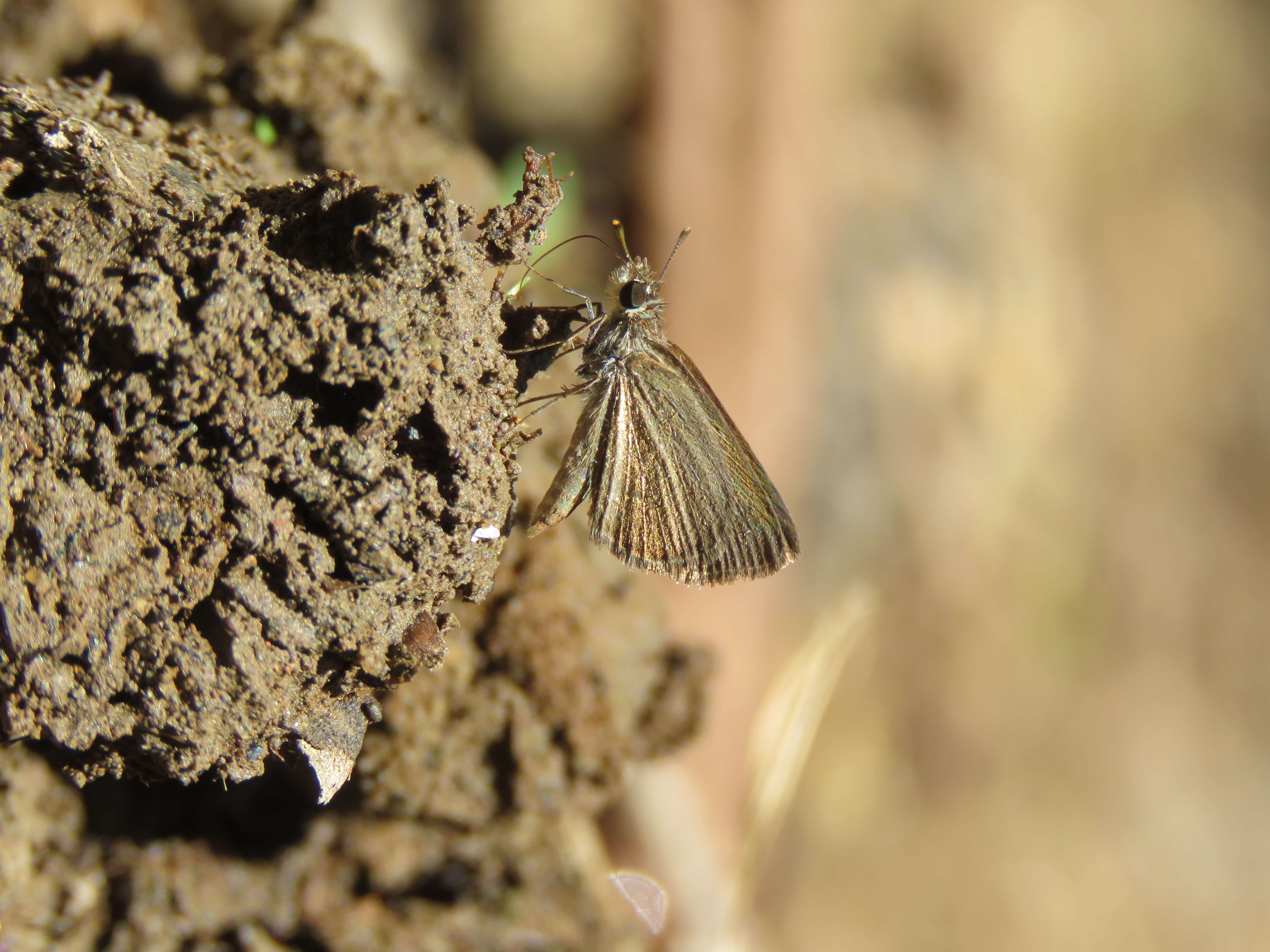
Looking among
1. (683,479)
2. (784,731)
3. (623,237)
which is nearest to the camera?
(683,479)

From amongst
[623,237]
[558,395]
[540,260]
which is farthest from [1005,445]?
[558,395]

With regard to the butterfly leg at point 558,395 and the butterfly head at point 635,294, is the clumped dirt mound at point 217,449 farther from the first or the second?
the butterfly head at point 635,294

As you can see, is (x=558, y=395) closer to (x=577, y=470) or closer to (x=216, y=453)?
(x=577, y=470)

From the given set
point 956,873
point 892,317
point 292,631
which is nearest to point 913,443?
point 892,317

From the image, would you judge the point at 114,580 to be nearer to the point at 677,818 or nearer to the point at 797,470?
the point at 677,818

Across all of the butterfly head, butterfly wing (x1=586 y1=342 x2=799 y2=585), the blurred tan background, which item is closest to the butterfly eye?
the butterfly head

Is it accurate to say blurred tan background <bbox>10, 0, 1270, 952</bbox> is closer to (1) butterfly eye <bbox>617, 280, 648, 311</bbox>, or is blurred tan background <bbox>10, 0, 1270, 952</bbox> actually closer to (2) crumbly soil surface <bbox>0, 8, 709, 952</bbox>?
(1) butterfly eye <bbox>617, 280, 648, 311</bbox>

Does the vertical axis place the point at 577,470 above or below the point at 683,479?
below

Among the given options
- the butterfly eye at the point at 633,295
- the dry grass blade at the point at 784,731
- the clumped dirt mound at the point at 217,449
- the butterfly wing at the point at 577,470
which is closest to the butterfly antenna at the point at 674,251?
the butterfly eye at the point at 633,295
